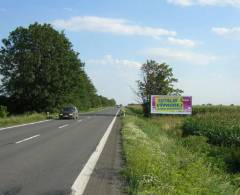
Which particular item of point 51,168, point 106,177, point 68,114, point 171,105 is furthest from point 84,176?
point 171,105

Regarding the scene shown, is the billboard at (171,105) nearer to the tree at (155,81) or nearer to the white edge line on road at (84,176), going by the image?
the tree at (155,81)

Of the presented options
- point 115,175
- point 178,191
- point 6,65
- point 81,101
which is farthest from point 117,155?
point 81,101

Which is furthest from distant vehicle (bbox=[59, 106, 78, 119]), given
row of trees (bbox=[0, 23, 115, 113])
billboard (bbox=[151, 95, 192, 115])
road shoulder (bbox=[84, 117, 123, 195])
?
road shoulder (bbox=[84, 117, 123, 195])

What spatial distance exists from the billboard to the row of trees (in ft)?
58.0

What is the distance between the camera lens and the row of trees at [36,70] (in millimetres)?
65688

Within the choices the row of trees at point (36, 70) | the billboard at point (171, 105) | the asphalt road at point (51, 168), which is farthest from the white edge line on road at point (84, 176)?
the row of trees at point (36, 70)

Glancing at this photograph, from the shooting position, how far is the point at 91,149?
17547 mm

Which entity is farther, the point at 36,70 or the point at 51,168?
the point at 36,70

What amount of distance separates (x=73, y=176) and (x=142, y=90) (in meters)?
57.9

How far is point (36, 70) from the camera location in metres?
66.2

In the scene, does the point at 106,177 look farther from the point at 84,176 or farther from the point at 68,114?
the point at 68,114

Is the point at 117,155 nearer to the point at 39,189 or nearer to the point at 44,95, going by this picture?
the point at 39,189

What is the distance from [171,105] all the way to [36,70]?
2212 centimetres

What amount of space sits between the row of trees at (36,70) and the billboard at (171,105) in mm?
17670
